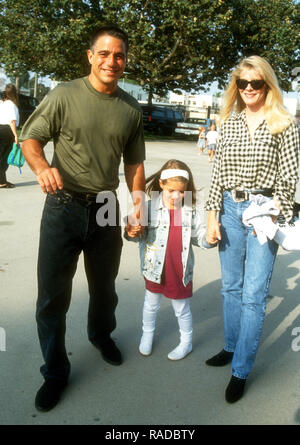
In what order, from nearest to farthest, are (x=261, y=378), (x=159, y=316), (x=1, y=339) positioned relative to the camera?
1. (x=261, y=378)
2. (x=1, y=339)
3. (x=159, y=316)

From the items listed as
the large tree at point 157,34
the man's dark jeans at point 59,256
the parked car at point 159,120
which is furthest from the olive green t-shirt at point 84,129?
the parked car at point 159,120

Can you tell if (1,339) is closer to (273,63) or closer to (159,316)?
(159,316)

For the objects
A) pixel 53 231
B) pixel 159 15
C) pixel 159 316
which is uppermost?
pixel 159 15

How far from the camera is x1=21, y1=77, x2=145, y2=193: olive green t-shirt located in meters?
2.52

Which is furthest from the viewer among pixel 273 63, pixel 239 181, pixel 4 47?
pixel 273 63

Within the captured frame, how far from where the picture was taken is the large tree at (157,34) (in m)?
19.8

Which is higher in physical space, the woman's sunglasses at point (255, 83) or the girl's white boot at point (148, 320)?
the woman's sunglasses at point (255, 83)

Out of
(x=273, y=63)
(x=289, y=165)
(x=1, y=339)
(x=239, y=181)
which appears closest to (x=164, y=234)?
(x=239, y=181)

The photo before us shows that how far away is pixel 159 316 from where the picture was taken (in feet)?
12.7

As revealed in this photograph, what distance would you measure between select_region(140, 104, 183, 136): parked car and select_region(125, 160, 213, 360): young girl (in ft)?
82.3

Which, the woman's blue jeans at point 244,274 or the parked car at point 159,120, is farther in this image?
the parked car at point 159,120

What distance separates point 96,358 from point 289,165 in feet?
5.84

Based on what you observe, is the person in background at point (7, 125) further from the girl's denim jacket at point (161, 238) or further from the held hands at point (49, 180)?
the held hands at point (49, 180)

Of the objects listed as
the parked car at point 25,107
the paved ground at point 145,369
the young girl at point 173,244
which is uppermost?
the young girl at point 173,244
